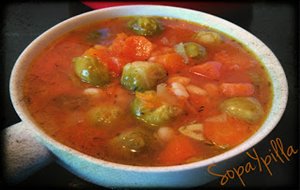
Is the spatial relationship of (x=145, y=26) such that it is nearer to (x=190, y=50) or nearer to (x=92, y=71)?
(x=190, y=50)

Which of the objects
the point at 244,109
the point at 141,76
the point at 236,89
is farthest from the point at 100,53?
the point at 244,109

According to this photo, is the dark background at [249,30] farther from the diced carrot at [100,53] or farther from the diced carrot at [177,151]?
the diced carrot at [100,53]

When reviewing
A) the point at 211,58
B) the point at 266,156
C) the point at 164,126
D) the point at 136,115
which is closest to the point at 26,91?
the point at 136,115

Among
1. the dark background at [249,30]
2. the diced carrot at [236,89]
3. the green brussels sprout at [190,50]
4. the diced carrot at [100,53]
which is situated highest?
the green brussels sprout at [190,50]

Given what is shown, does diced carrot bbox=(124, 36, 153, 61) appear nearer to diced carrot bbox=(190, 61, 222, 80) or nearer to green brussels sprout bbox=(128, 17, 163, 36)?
green brussels sprout bbox=(128, 17, 163, 36)

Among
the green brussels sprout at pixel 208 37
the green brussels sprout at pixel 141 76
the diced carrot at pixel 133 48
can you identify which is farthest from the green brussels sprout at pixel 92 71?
the green brussels sprout at pixel 208 37

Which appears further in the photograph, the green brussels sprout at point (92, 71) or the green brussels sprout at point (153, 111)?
the green brussels sprout at point (92, 71)

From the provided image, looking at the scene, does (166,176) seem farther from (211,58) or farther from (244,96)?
(211,58)
